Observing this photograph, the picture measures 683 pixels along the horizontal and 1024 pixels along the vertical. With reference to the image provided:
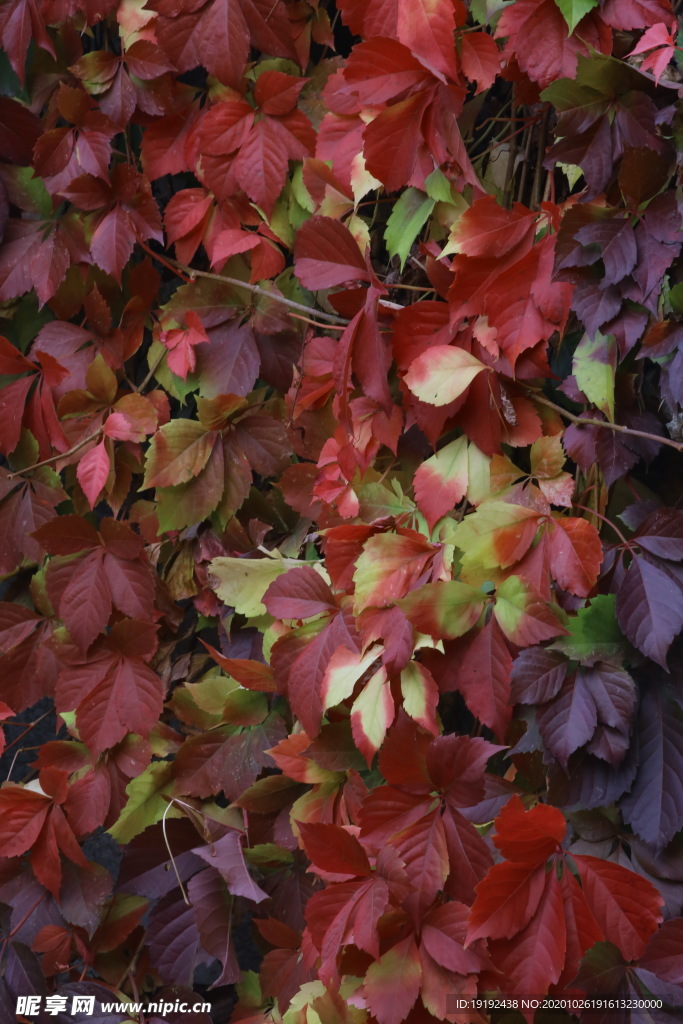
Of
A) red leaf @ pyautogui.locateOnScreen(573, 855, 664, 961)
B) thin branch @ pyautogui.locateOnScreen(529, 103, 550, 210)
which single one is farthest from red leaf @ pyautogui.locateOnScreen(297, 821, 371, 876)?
thin branch @ pyautogui.locateOnScreen(529, 103, 550, 210)

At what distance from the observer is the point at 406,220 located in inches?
35.3

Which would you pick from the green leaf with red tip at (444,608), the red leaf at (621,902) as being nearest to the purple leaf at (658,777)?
the red leaf at (621,902)

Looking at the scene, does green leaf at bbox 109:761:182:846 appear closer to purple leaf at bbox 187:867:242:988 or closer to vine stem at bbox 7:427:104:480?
purple leaf at bbox 187:867:242:988

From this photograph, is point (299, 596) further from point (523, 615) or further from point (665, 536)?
point (665, 536)

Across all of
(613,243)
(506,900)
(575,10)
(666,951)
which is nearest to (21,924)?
(506,900)

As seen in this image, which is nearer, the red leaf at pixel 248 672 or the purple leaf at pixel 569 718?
the purple leaf at pixel 569 718

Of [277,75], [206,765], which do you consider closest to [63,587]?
[206,765]

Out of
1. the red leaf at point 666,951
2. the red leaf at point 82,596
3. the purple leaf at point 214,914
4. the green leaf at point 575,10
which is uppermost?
the green leaf at point 575,10

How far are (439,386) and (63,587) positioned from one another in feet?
1.69

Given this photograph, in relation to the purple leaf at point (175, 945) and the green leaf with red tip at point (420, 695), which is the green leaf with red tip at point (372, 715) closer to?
the green leaf with red tip at point (420, 695)

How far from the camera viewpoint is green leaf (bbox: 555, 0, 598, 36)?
2.49ft

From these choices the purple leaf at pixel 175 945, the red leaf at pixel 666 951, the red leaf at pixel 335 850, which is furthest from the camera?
the purple leaf at pixel 175 945

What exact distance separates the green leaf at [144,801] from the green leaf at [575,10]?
865 mm

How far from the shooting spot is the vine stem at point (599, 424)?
73 centimetres
